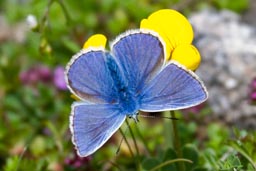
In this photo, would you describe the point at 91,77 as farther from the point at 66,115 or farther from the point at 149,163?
the point at 66,115

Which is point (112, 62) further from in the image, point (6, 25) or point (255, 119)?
point (6, 25)

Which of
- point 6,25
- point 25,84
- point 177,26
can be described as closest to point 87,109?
point 177,26

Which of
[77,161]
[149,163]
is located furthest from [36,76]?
[149,163]

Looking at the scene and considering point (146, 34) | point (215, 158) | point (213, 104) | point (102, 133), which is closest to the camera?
point (102, 133)

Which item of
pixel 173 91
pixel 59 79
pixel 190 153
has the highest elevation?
pixel 173 91

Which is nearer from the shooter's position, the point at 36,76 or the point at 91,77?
the point at 91,77

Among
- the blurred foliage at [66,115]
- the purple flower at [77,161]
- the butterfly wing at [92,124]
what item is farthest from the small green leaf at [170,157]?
the butterfly wing at [92,124]
